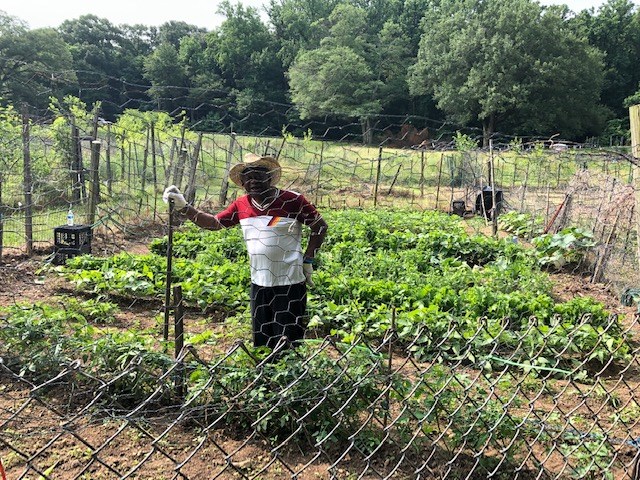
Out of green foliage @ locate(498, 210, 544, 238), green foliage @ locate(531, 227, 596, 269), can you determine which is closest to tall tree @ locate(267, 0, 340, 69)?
green foliage @ locate(498, 210, 544, 238)

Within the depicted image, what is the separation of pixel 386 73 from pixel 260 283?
4400 centimetres

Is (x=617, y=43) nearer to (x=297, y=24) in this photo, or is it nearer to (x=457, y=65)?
(x=457, y=65)

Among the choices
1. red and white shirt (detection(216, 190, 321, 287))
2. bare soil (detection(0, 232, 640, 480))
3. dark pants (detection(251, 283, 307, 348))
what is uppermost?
red and white shirt (detection(216, 190, 321, 287))

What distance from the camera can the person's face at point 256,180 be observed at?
3.21 metres

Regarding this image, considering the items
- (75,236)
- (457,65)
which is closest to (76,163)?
(75,236)

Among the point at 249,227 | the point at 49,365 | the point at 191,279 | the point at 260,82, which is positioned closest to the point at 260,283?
the point at 249,227

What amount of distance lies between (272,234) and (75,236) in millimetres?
4683

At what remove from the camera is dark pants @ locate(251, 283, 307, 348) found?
331 centimetres

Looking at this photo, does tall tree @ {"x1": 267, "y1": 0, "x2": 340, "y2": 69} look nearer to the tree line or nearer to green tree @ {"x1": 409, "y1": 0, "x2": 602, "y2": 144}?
the tree line

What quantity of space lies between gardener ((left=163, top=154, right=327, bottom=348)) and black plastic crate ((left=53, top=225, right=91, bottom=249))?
14.1 ft

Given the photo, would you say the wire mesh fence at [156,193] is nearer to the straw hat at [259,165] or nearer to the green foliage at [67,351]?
the straw hat at [259,165]

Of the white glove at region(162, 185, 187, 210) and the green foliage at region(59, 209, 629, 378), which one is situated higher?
the white glove at region(162, 185, 187, 210)

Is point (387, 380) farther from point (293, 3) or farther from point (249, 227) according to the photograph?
point (293, 3)

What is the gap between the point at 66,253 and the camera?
6.94 metres
